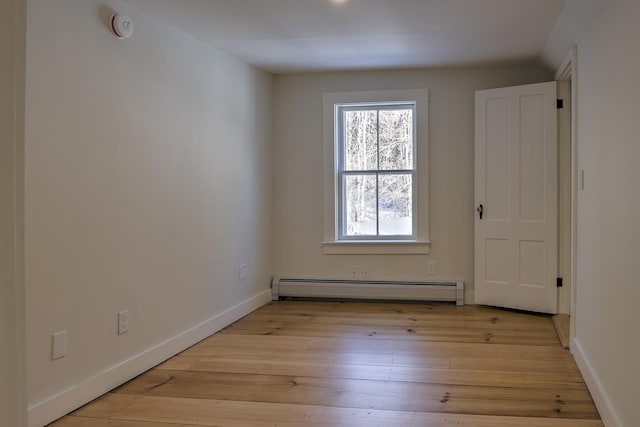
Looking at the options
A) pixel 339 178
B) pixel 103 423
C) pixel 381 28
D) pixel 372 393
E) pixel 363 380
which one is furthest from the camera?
pixel 339 178

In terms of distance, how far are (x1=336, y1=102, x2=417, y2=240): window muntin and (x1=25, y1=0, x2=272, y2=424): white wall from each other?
3.96 ft

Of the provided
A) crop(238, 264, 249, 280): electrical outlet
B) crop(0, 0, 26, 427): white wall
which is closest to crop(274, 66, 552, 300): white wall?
crop(238, 264, 249, 280): electrical outlet

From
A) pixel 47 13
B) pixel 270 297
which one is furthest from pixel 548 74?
pixel 47 13

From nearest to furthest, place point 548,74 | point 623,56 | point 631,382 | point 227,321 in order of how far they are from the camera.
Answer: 1. point 631,382
2. point 623,56
3. point 227,321
4. point 548,74

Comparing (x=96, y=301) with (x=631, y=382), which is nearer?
(x=631, y=382)

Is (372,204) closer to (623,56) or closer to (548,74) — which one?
(548,74)

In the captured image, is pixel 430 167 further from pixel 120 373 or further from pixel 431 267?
pixel 120 373

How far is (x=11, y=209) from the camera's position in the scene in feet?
1.57

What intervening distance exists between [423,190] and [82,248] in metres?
3.35

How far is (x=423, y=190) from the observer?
17.5ft

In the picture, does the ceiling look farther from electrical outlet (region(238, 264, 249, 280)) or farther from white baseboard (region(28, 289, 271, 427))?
white baseboard (region(28, 289, 271, 427))

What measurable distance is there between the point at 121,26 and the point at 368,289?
3.32 metres

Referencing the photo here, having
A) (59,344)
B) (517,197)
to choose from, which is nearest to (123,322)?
(59,344)

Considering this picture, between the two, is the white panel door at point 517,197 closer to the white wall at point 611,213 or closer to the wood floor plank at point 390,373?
the white wall at point 611,213
